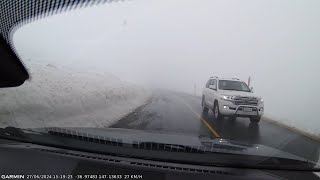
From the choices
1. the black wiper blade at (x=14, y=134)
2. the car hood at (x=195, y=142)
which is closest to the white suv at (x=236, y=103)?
the car hood at (x=195, y=142)

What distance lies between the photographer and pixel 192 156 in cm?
397

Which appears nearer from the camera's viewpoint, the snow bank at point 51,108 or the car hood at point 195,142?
the car hood at point 195,142

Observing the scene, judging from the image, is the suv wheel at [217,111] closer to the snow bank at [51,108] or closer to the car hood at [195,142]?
the snow bank at [51,108]

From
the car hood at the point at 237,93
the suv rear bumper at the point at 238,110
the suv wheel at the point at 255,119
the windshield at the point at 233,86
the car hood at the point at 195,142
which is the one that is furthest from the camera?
the windshield at the point at 233,86

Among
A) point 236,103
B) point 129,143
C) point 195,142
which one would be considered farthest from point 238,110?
point 129,143

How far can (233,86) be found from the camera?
→ 589 inches

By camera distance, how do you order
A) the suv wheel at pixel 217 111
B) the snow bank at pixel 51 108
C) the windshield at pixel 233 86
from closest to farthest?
1. the snow bank at pixel 51 108
2. the suv wheel at pixel 217 111
3. the windshield at pixel 233 86

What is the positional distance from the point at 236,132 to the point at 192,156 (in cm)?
741

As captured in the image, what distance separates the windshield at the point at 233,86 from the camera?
14.8m

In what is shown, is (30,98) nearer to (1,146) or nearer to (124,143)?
A: (1,146)

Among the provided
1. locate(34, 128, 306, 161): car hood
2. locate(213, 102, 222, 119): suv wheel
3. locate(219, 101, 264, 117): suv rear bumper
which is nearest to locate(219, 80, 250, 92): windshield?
locate(213, 102, 222, 119): suv wheel

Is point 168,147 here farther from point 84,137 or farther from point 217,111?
point 217,111

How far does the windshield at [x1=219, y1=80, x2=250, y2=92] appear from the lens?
48.4ft

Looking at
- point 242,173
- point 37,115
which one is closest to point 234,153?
point 242,173
